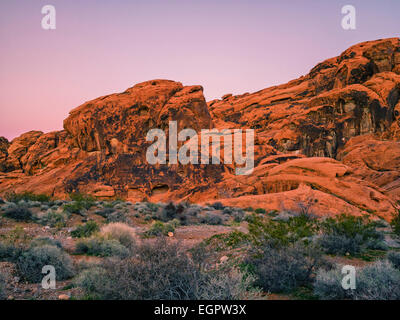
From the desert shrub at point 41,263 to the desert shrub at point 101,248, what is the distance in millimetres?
1428

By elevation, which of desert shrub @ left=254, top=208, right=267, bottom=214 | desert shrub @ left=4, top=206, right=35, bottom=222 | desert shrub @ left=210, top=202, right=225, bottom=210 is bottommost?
desert shrub @ left=210, top=202, right=225, bottom=210

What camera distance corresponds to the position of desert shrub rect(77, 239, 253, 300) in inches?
145

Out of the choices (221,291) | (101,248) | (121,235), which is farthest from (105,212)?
(221,291)

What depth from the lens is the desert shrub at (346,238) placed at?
24.6 feet

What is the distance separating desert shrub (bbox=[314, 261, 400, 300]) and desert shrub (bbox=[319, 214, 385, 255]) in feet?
9.98

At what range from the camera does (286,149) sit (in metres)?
46.6

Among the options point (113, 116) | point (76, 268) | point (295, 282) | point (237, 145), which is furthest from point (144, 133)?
point (295, 282)

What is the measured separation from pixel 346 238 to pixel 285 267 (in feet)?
12.7

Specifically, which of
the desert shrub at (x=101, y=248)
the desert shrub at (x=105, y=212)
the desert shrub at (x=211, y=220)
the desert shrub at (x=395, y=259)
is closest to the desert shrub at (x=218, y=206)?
the desert shrub at (x=211, y=220)

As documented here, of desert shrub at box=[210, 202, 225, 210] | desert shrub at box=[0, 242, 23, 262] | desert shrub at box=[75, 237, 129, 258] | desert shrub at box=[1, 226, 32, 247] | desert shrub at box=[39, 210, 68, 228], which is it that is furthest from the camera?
desert shrub at box=[210, 202, 225, 210]

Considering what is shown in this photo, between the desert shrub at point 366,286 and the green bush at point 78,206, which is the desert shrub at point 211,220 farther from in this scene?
the desert shrub at point 366,286

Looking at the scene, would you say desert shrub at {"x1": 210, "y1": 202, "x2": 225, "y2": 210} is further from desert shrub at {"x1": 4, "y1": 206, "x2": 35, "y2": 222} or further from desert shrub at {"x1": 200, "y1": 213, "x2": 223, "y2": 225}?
desert shrub at {"x1": 4, "y1": 206, "x2": 35, "y2": 222}

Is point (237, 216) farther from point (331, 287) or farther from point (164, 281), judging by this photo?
point (164, 281)

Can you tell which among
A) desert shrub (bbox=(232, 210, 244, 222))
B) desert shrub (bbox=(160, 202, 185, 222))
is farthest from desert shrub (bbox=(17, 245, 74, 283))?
desert shrub (bbox=(232, 210, 244, 222))
